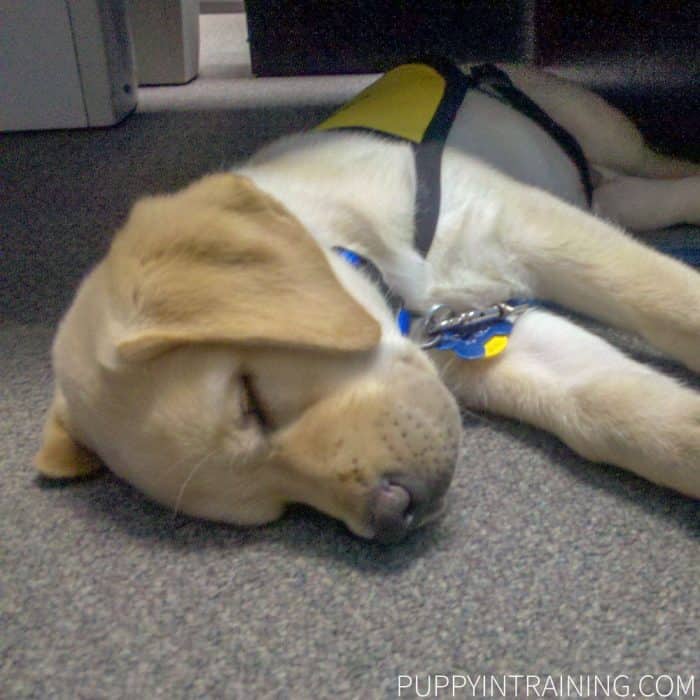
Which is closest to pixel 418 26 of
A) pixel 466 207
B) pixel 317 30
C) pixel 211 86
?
pixel 317 30

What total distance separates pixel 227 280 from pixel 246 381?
0.13 m

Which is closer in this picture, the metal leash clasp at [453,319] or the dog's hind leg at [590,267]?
the dog's hind leg at [590,267]

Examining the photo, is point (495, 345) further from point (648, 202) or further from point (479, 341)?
point (648, 202)

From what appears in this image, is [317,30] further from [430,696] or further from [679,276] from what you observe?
[430,696]

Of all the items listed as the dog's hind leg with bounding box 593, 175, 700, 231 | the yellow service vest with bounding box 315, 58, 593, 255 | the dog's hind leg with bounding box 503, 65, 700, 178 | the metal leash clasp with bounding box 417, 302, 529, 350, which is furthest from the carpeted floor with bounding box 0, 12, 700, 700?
the dog's hind leg with bounding box 503, 65, 700, 178

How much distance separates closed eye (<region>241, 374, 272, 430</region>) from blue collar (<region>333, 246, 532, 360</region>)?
0.31 metres

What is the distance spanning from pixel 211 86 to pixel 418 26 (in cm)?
103

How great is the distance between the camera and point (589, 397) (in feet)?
3.43

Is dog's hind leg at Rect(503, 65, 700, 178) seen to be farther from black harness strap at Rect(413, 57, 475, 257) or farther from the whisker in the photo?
the whisker

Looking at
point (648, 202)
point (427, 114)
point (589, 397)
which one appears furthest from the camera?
point (648, 202)

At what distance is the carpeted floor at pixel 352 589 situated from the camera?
81cm

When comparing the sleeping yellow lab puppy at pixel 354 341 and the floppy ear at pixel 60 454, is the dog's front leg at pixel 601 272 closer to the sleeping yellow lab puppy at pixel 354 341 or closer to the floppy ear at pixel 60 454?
the sleeping yellow lab puppy at pixel 354 341

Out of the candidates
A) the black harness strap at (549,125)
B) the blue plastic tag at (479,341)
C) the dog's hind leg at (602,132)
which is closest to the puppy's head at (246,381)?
the blue plastic tag at (479,341)

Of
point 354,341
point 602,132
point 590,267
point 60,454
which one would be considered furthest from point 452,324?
point 602,132
